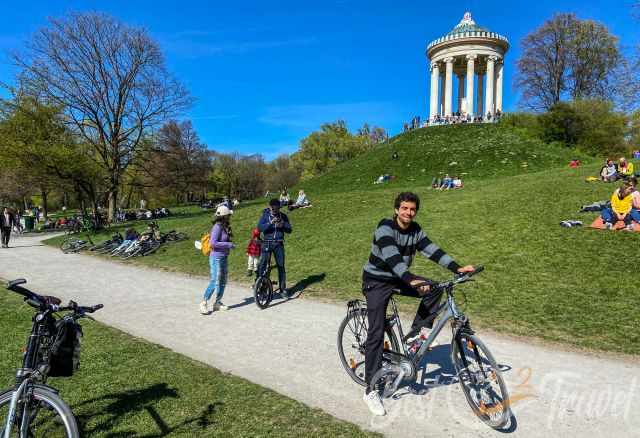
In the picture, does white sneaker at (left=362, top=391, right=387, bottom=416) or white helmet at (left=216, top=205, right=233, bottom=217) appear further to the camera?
white helmet at (left=216, top=205, right=233, bottom=217)

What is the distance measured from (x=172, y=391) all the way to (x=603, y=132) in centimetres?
4486

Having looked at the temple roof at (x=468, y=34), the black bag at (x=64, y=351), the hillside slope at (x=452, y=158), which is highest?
the temple roof at (x=468, y=34)

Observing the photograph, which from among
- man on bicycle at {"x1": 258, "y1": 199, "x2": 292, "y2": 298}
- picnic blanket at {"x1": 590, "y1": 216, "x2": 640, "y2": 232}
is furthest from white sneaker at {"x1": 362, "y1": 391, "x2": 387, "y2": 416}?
picnic blanket at {"x1": 590, "y1": 216, "x2": 640, "y2": 232}

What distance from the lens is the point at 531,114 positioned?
1810 inches

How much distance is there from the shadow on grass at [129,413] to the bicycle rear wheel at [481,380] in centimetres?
247

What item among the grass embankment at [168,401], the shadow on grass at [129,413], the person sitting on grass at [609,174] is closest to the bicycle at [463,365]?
the grass embankment at [168,401]

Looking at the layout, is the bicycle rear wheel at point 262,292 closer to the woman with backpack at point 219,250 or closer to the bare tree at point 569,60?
the woman with backpack at point 219,250

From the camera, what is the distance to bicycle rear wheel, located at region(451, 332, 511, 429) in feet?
12.0

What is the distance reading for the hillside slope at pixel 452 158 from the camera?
34.8m

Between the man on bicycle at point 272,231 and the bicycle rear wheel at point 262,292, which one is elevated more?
the man on bicycle at point 272,231

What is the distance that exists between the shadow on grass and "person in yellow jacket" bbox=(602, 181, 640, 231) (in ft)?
39.2

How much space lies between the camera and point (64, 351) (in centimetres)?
315

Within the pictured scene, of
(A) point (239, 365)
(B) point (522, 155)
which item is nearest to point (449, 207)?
(A) point (239, 365)

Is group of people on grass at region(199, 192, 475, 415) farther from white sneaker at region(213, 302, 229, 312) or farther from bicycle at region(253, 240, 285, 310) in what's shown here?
white sneaker at region(213, 302, 229, 312)
